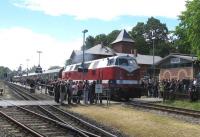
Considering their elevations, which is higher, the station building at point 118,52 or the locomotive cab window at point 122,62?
the station building at point 118,52

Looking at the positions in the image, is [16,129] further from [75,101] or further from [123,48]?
[123,48]

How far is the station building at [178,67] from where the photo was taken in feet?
180

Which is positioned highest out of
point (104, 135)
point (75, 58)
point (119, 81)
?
point (75, 58)

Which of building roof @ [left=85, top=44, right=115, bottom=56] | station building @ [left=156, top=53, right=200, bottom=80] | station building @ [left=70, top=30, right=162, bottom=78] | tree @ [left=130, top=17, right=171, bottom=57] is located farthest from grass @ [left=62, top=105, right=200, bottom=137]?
tree @ [left=130, top=17, right=171, bottom=57]

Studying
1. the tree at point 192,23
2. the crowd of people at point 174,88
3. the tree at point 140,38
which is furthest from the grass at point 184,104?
the tree at point 140,38

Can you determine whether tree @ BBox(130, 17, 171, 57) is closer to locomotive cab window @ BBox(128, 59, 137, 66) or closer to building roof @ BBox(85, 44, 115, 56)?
Answer: building roof @ BBox(85, 44, 115, 56)

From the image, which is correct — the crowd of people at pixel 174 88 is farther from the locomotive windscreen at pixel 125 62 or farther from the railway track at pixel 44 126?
the railway track at pixel 44 126

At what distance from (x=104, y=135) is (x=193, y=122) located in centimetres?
610

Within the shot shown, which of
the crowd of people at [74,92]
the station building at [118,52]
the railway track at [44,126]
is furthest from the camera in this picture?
the station building at [118,52]

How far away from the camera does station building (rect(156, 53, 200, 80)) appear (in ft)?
180

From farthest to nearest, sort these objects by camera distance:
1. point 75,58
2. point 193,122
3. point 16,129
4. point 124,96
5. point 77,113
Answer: point 75,58
point 124,96
point 77,113
point 193,122
point 16,129

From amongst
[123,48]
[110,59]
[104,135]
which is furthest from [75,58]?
[104,135]

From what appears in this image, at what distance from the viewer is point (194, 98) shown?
31.1 meters

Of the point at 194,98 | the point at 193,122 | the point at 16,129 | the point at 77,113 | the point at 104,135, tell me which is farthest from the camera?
the point at 194,98
